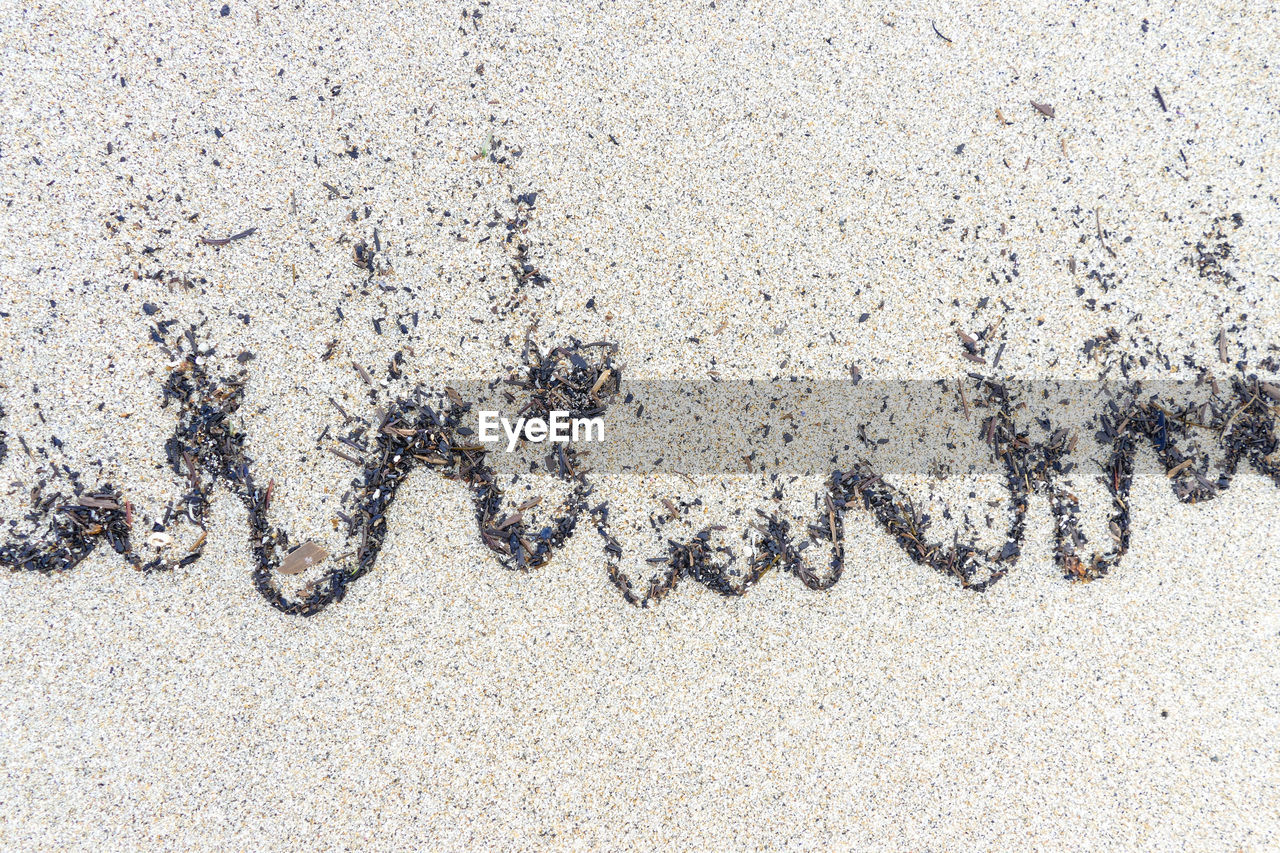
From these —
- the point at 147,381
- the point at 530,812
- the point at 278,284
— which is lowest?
the point at 530,812

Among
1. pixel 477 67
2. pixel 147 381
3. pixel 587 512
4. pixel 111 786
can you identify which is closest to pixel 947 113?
pixel 477 67

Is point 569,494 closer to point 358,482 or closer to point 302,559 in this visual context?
point 358,482

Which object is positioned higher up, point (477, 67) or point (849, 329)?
point (477, 67)

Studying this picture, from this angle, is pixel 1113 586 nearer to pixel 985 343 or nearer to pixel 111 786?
pixel 985 343
